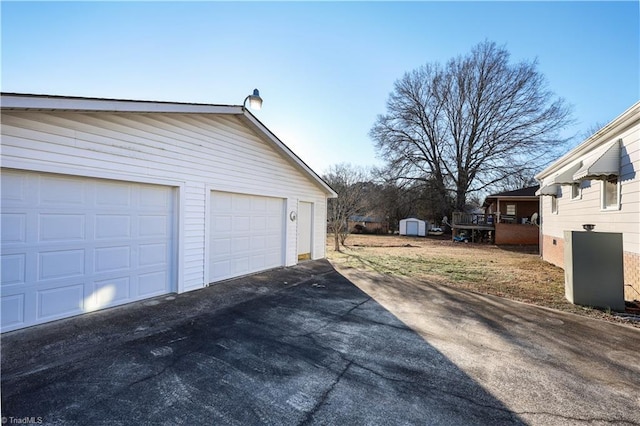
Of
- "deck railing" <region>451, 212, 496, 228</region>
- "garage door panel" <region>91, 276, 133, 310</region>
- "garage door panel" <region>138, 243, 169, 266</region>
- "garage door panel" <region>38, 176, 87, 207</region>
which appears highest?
"garage door panel" <region>38, 176, 87, 207</region>

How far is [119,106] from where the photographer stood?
14.9 feet

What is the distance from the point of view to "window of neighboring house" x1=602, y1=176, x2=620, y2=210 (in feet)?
20.5

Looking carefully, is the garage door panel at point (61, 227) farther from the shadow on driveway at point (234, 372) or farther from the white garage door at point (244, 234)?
the white garage door at point (244, 234)

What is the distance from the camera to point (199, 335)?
4023 mm

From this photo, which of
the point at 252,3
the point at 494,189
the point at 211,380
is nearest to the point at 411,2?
the point at 252,3

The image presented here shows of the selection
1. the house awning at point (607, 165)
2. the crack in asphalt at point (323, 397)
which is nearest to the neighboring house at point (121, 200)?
the crack in asphalt at point (323, 397)

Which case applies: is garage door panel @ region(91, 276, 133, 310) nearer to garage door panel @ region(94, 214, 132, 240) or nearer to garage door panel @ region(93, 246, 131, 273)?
garage door panel @ region(93, 246, 131, 273)

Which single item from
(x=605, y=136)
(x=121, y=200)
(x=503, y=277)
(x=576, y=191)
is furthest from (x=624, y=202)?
(x=121, y=200)

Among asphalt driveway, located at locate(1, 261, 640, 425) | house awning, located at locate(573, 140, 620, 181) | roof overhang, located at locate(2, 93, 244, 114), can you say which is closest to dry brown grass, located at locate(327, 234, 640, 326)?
asphalt driveway, located at locate(1, 261, 640, 425)

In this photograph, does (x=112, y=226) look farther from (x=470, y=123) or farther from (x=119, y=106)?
(x=470, y=123)

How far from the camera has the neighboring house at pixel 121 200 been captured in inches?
156

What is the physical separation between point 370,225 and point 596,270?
95.6 feet

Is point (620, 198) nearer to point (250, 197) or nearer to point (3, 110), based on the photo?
point (250, 197)

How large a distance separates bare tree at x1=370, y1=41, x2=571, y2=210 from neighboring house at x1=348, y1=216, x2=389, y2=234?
23.1ft
